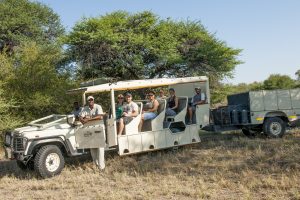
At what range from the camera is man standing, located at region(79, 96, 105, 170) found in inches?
415

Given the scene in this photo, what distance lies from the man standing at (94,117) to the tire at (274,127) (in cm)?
574

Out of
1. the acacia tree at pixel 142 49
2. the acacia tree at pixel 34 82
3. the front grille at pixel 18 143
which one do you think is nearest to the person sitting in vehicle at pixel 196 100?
the front grille at pixel 18 143

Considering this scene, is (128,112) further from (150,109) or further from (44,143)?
(44,143)

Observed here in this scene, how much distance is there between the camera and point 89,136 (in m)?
10.5

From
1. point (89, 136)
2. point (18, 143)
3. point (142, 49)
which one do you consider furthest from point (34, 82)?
point (89, 136)

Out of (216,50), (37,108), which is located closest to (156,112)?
(37,108)

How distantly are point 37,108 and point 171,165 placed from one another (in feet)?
29.9

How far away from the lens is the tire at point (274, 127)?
13.8 m

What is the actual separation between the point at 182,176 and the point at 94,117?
2.75m

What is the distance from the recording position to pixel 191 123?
1267cm

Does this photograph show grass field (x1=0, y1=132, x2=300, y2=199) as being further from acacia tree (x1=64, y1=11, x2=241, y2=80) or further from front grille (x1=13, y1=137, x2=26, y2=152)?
acacia tree (x1=64, y1=11, x2=241, y2=80)

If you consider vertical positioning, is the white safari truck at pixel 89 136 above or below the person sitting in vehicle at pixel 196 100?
below

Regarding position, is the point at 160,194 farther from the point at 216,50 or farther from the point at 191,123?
the point at 216,50

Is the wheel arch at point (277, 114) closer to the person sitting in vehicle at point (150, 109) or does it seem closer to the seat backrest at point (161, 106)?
the seat backrest at point (161, 106)
